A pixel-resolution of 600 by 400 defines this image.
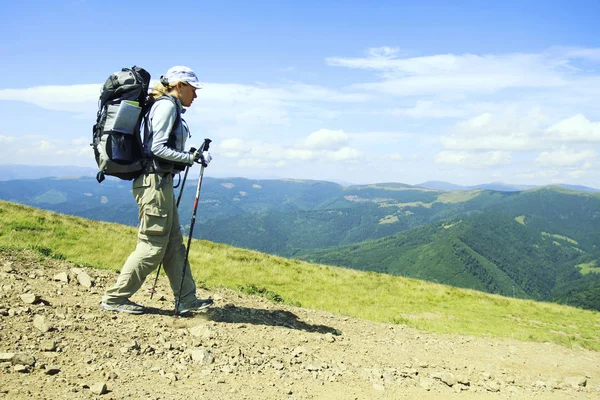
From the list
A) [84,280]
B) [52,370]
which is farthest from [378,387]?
[84,280]

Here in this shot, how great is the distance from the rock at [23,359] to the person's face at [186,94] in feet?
13.3

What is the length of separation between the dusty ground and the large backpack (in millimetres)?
2247

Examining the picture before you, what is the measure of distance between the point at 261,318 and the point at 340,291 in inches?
329

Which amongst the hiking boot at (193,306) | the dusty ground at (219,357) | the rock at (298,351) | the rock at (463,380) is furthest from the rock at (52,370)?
the rock at (463,380)

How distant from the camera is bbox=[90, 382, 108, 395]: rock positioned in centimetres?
405

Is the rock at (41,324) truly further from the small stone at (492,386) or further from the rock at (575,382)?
the rock at (575,382)

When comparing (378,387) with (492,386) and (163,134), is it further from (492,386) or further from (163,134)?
(163,134)

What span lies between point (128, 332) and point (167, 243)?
1.44 meters

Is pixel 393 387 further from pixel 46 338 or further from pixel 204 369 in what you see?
pixel 46 338

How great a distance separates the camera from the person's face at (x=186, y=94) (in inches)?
254

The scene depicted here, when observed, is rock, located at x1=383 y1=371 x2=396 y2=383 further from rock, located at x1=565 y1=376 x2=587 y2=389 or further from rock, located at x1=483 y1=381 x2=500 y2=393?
rock, located at x1=565 y1=376 x2=587 y2=389

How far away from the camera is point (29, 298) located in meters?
5.96

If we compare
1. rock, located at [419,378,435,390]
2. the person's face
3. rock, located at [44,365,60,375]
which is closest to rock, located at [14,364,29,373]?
rock, located at [44,365,60,375]

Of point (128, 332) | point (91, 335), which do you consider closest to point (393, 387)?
point (128, 332)
